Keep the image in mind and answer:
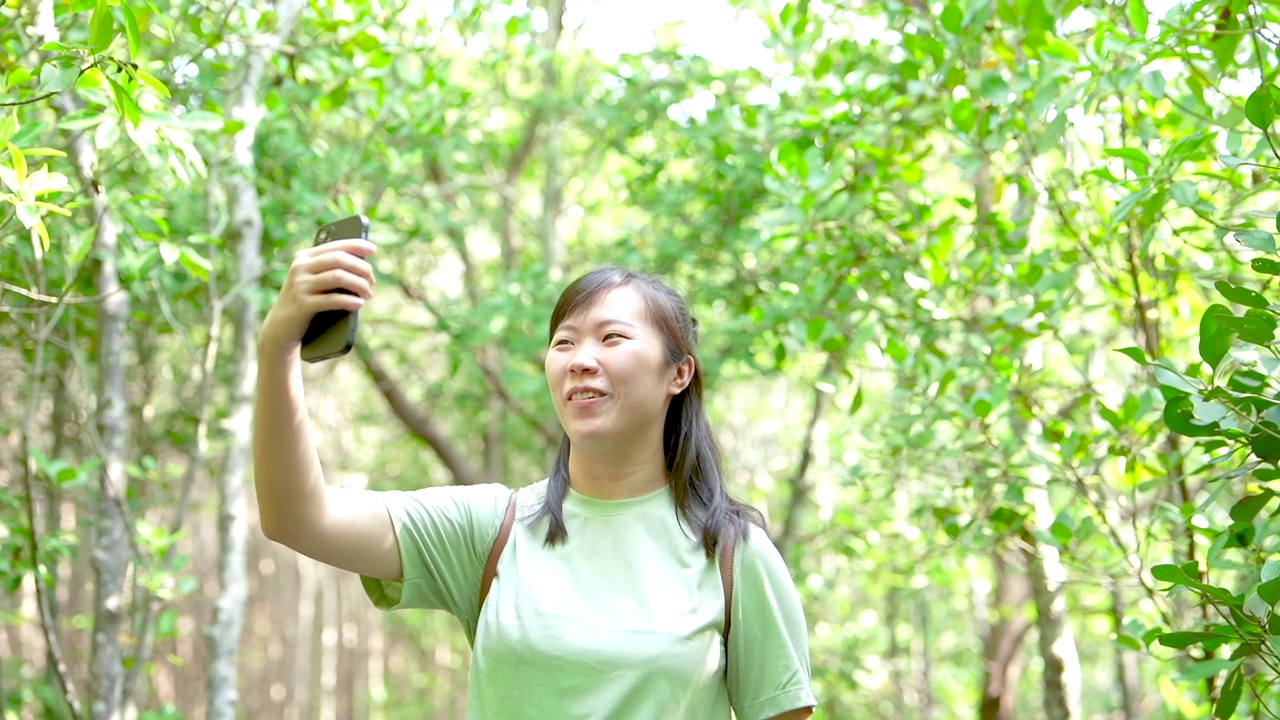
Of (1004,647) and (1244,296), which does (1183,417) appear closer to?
(1244,296)

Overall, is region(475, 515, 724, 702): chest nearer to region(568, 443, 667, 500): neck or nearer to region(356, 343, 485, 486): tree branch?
region(568, 443, 667, 500): neck

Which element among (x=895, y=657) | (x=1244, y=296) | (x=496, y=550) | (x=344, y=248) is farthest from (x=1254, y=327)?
(x=895, y=657)

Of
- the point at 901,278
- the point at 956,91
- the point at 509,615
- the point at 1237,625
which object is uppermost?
the point at 956,91

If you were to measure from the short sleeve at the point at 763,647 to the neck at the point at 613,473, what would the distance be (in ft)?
0.55

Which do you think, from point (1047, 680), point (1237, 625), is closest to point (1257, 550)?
point (1237, 625)

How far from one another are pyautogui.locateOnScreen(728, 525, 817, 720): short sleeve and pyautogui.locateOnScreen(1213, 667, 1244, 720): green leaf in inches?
26.7

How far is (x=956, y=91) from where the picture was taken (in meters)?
3.12

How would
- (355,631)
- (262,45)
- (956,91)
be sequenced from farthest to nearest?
1. (355,631)
2. (956,91)
3. (262,45)

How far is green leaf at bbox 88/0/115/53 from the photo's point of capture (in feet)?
5.08

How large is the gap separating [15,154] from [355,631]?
9.08 m

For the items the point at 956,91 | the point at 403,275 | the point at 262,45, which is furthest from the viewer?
the point at 403,275

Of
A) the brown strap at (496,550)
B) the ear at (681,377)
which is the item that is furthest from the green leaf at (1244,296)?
the brown strap at (496,550)

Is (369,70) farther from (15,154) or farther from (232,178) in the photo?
(15,154)

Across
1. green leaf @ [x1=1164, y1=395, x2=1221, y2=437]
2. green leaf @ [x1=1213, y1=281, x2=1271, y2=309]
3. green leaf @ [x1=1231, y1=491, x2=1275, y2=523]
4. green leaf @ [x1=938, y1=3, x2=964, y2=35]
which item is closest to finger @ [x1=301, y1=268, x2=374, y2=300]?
green leaf @ [x1=1213, y1=281, x2=1271, y2=309]
